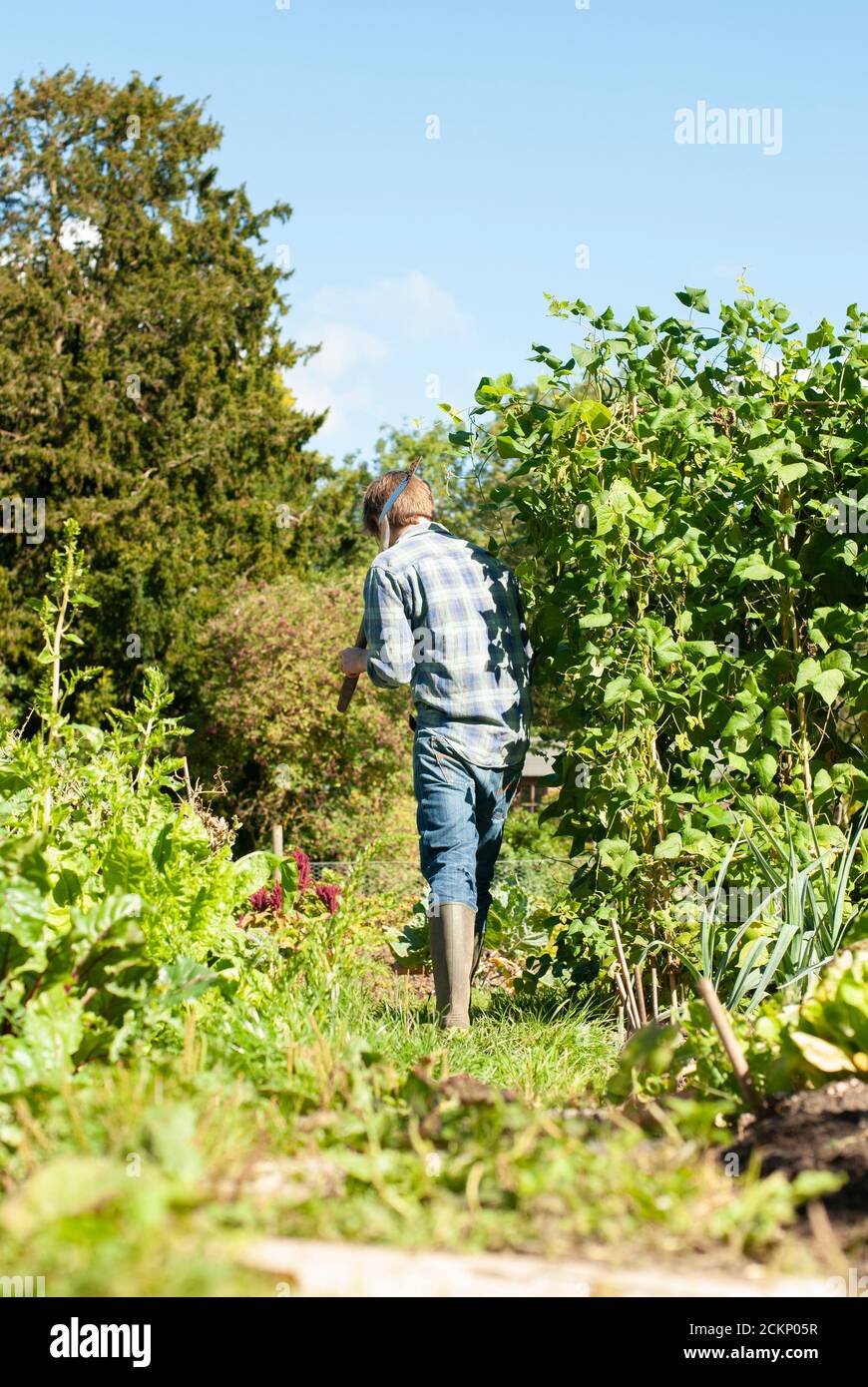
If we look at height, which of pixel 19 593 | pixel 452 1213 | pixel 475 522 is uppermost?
pixel 475 522

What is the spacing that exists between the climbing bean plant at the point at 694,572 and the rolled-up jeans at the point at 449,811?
0.28 meters

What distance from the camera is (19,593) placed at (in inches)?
560

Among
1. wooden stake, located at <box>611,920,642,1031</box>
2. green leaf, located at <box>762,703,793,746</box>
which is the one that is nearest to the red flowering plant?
wooden stake, located at <box>611,920,642,1031</box>

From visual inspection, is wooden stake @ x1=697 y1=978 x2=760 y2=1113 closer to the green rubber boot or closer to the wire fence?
the green rubber boot

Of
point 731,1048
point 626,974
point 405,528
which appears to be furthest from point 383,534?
point 731,1048

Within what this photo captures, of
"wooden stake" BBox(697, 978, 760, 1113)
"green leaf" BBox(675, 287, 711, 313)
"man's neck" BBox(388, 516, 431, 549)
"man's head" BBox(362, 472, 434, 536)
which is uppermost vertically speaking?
"green leaf" BBox(675, 287, 711, 313)

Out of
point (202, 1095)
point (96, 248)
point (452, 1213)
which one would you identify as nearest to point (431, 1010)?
point (202, 1095)

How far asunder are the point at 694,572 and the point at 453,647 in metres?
0.74

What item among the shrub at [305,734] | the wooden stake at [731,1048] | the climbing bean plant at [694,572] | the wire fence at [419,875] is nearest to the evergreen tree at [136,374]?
the shrub at [305,734]

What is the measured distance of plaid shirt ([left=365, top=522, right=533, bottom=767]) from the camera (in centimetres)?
373

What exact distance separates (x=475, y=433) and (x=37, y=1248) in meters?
3.05

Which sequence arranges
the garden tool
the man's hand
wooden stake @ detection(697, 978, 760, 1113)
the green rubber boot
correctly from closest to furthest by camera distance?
1. wooden stake @ detection(697, 978, 760, 1113)
2. the green rubber boot
3. the man's hand
4. the garden tool

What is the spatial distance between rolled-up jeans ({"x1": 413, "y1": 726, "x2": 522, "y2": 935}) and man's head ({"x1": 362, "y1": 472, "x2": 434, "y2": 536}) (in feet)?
2.35

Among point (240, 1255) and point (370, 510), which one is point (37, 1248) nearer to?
point (240, 1255)
